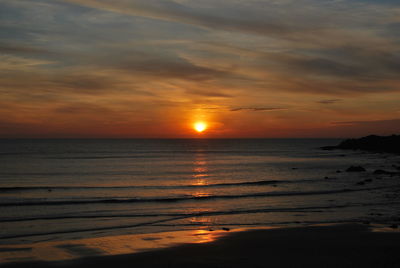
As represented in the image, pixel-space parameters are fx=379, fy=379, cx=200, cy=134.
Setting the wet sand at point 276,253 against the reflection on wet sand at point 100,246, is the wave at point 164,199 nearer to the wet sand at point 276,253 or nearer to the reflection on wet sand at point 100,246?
the reflection on wet sand at point 100,246

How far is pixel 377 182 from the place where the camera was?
1236 inches

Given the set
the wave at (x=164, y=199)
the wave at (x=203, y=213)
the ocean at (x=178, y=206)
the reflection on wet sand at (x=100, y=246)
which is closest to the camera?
the reflection on wet sand at (x=100, y=246)

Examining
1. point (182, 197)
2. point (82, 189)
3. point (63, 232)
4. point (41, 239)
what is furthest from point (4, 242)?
point (82, 189)

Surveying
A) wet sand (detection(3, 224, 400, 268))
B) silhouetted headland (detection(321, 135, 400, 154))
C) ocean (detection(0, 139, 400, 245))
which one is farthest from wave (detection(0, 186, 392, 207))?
silhouetted headland (detection(321, 135, 400, 154))

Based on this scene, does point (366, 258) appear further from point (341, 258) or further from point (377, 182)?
point (377, 182)

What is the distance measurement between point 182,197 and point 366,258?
15.3m

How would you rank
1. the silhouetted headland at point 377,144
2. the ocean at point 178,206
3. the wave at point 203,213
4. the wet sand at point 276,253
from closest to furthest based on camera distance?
the wet sand at point 276,253 < the ocean at point 178,206 < the wave at point 203,213 < the silhouetted headland at point 377,144

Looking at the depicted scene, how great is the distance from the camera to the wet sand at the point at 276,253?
35.9 feet

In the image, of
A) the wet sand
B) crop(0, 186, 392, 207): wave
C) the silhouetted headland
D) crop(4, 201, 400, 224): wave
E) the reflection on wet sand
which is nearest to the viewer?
the wet sand

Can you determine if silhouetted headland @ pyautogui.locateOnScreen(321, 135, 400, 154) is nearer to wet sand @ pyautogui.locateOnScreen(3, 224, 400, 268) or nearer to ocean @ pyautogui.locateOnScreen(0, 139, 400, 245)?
ocean @ pyautogui.locateOnScreen(0, 139, 400, 245)

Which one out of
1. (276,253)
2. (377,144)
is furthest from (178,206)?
(377,144)

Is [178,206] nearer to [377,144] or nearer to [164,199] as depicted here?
[164,199]

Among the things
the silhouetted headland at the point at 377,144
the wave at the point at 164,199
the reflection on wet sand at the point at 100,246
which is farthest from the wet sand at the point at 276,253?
the silhouetted headland at the point at 377,144

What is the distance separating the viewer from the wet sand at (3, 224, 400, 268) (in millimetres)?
10938
